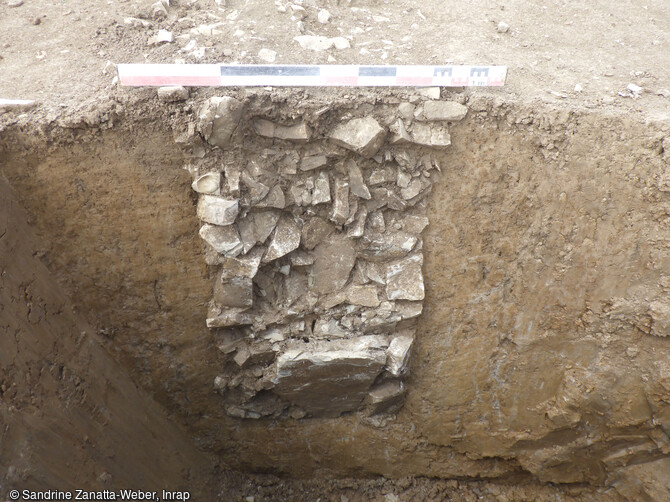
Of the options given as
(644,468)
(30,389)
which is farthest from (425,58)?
(644,468)

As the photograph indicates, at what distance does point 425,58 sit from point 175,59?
1.57m

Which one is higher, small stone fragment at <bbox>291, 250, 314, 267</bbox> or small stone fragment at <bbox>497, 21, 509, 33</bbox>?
small stone fragment at <bbox>497, 21, 509, 33</bbox>

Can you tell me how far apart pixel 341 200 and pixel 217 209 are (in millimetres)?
749

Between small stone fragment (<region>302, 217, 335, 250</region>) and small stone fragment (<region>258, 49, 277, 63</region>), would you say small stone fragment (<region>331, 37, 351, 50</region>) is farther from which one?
small stone fragment (<region>302, 217, 335, 250</region>)

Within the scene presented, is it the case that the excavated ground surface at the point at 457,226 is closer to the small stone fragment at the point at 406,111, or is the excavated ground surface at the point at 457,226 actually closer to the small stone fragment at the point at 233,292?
the small stone fragment at the point at 406,111

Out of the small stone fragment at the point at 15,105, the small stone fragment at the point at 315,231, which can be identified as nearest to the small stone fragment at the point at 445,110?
the small stone fragment at the point at 315,231

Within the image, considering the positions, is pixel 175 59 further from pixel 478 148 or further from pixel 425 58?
pixel 478 148

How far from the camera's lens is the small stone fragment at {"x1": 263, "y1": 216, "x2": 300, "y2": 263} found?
319 centimetres

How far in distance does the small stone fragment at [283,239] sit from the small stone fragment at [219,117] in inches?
25.4

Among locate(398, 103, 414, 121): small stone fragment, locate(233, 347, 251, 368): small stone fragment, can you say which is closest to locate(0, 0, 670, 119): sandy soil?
locate(398, 103, 414, 121): small stone fragment

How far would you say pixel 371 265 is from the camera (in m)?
3.46

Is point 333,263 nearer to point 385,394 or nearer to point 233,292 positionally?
point 233,292

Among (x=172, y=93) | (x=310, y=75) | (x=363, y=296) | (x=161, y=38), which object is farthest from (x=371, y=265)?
(x=161, y=38)

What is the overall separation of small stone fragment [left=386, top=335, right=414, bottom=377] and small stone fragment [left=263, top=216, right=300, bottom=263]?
992 millimetres
